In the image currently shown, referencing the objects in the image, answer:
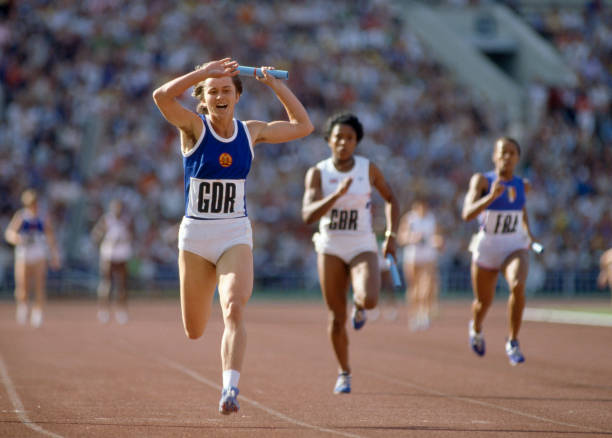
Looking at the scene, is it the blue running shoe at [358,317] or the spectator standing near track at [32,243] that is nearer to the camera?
the blue running shoe at [358,317]

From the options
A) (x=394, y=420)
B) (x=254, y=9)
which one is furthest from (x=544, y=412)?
(x=254, y=9)

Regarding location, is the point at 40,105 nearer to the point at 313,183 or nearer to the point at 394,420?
the point at 313,183

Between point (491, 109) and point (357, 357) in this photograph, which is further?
point (491, 109)

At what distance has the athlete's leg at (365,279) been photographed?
9461mm

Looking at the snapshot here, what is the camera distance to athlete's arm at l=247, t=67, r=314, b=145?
309 inches

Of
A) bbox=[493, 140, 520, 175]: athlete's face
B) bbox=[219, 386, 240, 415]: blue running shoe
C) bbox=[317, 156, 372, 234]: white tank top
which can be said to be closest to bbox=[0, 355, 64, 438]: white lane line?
bbox=[219, 386, 240, 415]: blue running shoe

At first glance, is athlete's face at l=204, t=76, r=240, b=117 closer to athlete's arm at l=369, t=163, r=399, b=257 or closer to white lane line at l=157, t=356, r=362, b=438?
white lane line at l=157, t=356, r=362, b=438

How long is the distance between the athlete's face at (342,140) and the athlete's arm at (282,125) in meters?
1.85

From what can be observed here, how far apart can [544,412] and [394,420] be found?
139cm

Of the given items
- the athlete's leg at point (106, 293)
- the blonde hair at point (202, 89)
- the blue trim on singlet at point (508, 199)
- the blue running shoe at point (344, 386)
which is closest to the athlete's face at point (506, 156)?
the blue trim on singlet at point (508, 199)

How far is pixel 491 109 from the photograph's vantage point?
35156 millimetres

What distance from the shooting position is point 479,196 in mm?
11258

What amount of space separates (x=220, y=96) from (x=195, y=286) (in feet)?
4.60

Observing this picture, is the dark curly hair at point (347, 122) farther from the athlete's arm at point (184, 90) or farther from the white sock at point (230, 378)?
the white sock at point (230, 378)
